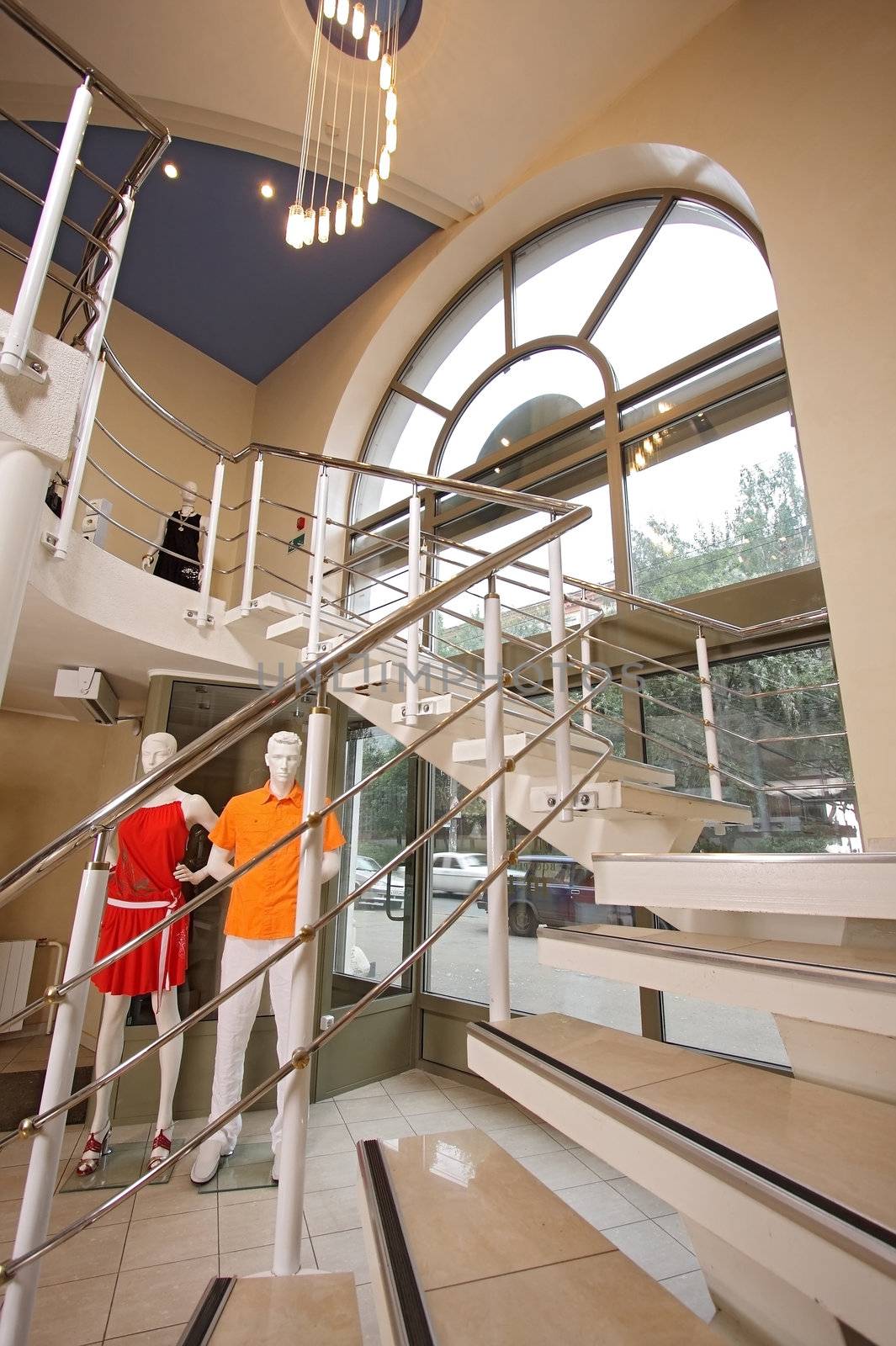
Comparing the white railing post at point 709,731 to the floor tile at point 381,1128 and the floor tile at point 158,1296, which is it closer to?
the floor tile at point 381,1128

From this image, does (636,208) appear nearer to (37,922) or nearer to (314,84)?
(314,84)

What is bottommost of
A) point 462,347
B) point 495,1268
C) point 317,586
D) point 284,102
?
point 495,1268

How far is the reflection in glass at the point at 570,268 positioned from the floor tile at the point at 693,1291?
4.60m

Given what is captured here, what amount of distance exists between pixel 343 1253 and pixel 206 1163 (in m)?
0.78

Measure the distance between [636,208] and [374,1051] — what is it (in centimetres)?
533

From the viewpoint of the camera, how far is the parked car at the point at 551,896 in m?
3.26

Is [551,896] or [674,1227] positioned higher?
[551,896]

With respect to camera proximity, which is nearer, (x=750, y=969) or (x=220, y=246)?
(x=750, y=969)

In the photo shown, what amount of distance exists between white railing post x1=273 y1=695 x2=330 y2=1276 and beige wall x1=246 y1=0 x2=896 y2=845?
1.74 m

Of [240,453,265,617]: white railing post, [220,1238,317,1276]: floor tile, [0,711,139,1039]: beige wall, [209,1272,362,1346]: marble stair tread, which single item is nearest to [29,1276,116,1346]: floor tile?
[220,1238,317,1276]: floor tile

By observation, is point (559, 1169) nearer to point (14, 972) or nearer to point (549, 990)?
point (549, 990)

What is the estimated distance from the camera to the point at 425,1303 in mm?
689

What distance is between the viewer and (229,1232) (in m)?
2.20

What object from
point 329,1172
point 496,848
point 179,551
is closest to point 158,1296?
point 329,1172
